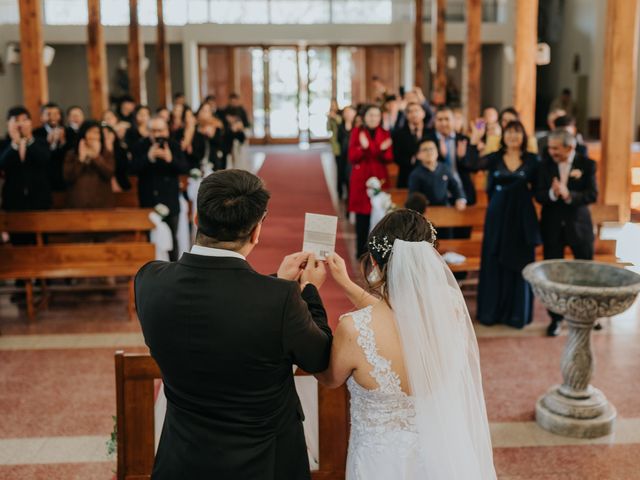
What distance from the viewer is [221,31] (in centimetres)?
2023

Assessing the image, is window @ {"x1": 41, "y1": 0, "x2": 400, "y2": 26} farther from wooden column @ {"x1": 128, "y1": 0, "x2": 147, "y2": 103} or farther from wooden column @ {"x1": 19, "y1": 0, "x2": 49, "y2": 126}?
wooden column @ {"x1": 19, "y1": 0, "x2": 49, "y2": 126}

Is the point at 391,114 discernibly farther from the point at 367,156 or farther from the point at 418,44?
the point at 418,44

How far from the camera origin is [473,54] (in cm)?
1071

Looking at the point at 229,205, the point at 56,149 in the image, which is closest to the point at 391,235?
the point at 229,205

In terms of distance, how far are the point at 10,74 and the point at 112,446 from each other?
18301mm

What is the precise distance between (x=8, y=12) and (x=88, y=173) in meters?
14.2

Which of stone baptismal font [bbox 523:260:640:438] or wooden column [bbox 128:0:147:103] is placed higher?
wooden column [bbox 128:0:147:103]

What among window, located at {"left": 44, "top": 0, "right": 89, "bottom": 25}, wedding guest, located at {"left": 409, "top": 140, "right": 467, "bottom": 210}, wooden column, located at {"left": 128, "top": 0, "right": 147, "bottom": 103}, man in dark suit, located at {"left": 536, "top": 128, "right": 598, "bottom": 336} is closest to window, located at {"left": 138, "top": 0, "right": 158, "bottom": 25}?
window, located at {"left": 44, "top": 0, "right": 89, "bottom": 25}

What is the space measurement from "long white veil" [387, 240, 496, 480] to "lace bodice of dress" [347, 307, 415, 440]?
5cm

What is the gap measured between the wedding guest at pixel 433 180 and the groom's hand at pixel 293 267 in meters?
4.18

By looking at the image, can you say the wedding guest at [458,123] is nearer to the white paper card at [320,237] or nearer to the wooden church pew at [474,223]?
the wooden church pew at [474,223]

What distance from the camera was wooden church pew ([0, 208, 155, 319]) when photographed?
670 cm

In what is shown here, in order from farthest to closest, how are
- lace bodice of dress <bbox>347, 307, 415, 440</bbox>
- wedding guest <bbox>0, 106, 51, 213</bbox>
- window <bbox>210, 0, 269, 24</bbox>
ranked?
window <bbox>210, 0, 269, 24</bbox>
wedding guest <bbox>0, 106, 51, 213</bbox>
lace bodice of dress <bbox>347, 307, 415, 440</bbox>

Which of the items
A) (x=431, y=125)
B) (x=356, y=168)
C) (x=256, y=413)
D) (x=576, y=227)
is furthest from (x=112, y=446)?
(x=431, y=125)
